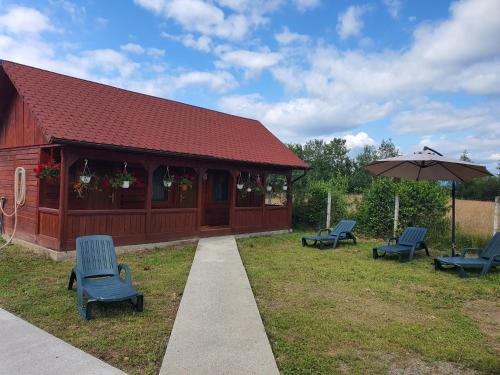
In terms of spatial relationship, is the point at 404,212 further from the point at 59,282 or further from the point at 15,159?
the point at 15,159

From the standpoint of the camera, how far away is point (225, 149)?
43.0 feet

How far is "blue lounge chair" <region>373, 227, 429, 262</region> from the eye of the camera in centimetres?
988

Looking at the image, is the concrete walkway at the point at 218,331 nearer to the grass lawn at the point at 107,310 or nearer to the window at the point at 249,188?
the grass lawn at the point at 107,310

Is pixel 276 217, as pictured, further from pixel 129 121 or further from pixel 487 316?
pixel 487 316

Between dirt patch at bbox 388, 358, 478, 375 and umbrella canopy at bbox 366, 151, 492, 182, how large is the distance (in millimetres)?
5463

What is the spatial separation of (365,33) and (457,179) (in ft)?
15.4

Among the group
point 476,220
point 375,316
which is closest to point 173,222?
point 375,316

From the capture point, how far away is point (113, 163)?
1091 cm

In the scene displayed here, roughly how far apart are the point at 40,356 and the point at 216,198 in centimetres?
1081

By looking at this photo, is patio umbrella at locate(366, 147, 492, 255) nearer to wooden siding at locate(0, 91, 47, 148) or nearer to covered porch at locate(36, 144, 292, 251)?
covered porch at locate(36, 144, 292, 251)

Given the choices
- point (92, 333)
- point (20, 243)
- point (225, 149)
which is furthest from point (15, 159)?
point (92, 333)

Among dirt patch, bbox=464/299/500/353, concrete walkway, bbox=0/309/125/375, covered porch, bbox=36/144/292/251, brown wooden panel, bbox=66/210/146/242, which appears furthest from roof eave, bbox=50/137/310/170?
dirt patch, bbox=464/299/500/353

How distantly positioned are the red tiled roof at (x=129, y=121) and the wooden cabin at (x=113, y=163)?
1.7 inches

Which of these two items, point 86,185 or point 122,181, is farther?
point 122,181
